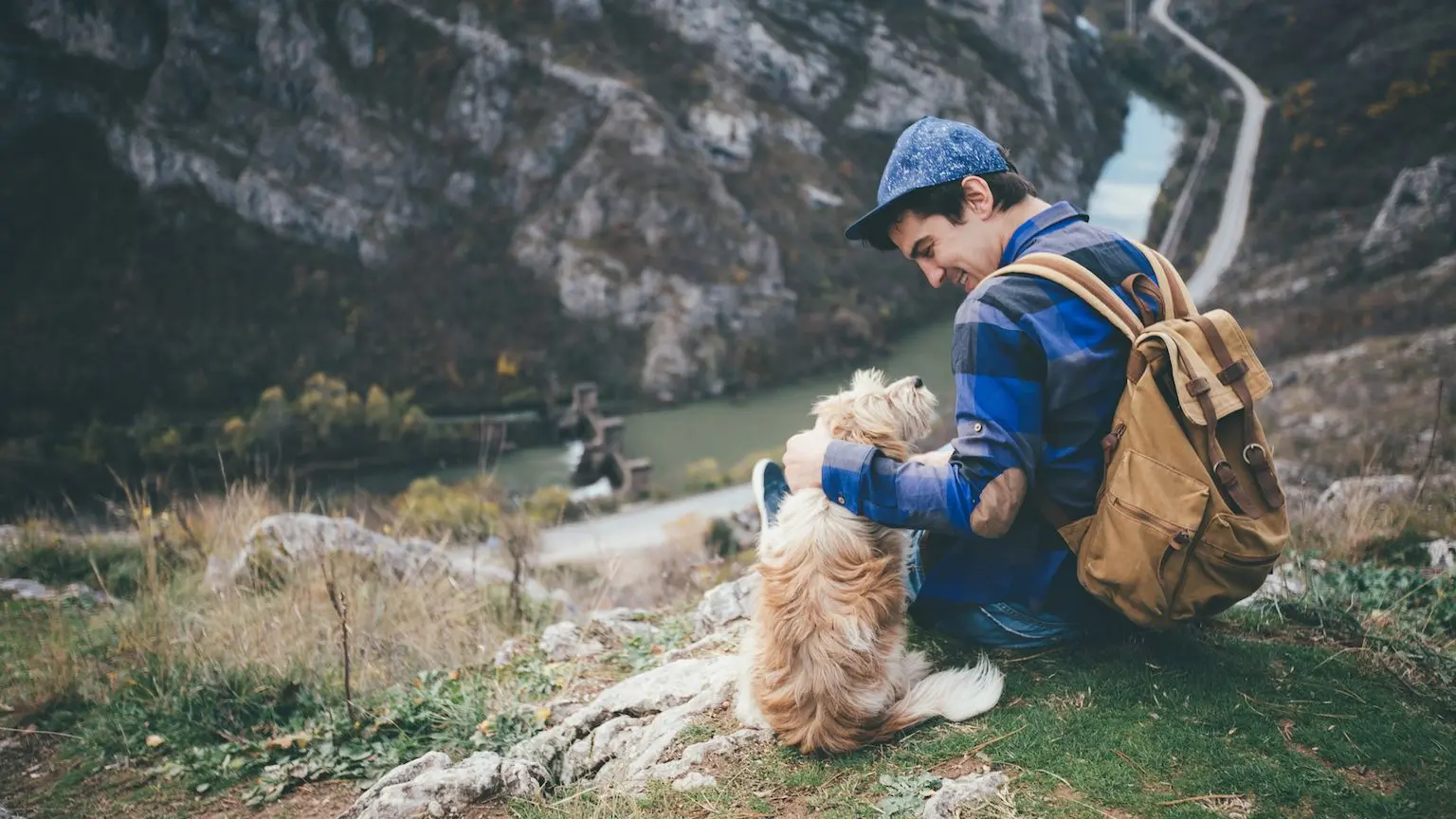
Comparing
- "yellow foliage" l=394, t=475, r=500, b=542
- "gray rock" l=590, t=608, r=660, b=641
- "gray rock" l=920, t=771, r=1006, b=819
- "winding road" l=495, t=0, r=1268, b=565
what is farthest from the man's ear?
"winding road" l=495, t=0, r=1268, b=565

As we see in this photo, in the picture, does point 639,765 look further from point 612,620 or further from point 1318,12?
point 1318,12

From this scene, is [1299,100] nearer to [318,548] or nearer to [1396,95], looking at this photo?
[1396,95]

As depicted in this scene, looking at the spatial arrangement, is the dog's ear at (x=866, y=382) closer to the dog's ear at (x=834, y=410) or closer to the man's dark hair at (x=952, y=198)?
the dog's ear at (x=834, y=410)

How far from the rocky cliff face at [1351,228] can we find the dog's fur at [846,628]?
8.90 m

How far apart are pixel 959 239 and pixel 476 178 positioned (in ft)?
164

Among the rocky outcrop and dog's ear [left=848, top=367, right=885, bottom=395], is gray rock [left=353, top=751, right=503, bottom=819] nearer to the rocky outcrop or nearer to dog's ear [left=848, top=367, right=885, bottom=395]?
the rocky outcrop

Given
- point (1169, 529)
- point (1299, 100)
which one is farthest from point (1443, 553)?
point (1299, 100)

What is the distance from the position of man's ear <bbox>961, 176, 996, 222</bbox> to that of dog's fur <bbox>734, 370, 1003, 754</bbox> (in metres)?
0.59

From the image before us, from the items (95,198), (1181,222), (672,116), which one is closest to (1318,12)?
(1181,222)

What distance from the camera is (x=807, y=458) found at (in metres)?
2.58

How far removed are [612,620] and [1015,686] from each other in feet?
9.52

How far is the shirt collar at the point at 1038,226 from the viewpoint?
2.50 metres

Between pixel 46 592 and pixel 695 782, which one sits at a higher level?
pixel 695 782

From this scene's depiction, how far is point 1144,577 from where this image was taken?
2277mm
